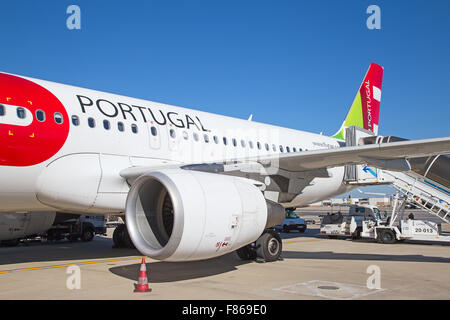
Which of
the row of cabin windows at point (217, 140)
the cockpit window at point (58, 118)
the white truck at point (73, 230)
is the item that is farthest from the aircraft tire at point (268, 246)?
the white truck at point (73, 230)

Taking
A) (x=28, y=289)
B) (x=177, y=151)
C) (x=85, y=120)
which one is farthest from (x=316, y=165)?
(x=28, y=289)

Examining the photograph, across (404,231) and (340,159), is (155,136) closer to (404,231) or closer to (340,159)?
(340,159)

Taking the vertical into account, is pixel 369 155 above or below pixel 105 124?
below

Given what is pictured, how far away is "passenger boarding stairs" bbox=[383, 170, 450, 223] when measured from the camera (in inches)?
575

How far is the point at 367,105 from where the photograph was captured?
19.5 meters

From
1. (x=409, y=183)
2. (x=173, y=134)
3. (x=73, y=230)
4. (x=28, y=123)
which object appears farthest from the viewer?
(x=73, y=230)

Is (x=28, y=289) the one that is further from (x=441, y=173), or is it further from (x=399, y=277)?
(x=441, y=173)

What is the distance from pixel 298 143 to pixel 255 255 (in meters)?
5.99

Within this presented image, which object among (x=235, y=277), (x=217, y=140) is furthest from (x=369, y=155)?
(x=217, y=140)

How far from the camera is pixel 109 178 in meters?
8.84

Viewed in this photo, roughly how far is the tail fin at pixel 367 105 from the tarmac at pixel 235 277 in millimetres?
8863

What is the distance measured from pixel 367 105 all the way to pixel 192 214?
49.7ft

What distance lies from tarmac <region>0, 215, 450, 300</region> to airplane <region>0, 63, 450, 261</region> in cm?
64

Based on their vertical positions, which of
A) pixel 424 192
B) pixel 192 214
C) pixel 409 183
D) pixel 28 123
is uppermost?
pixel 28 123
